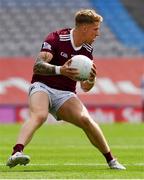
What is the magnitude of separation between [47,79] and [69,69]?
578 millimetres

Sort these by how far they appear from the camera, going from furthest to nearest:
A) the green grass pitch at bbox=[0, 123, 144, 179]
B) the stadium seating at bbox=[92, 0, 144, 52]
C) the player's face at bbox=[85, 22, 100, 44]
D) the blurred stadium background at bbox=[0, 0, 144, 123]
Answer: the stadium seating at bbox=[92, 0, 144, 52] < the blurred stadium background at bbox=[0, 0, 144, 123] < the player's face at bbox=[85, 22, 100, 44] < the green grass pitch at bbox=[0, 123, 144, 179]

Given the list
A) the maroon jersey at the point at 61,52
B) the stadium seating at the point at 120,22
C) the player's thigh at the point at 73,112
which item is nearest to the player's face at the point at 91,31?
the maroon jersey at the point at 61,52

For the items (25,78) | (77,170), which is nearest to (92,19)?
(77,170)

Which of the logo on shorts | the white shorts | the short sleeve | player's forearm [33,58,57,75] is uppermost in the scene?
the short sleeve

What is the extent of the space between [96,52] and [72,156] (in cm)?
1761

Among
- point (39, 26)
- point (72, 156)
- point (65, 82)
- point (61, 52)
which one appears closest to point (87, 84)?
point (65, 82)

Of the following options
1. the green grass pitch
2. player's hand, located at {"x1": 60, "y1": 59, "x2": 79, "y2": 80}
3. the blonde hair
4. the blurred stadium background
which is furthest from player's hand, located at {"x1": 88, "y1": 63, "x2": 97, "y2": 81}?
the blurred stadium background

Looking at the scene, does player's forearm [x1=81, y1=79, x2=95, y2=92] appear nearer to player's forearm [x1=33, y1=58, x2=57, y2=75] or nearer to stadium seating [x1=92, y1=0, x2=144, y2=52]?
player's forearm [x1=33, y1=58, x2=57, y2=75]

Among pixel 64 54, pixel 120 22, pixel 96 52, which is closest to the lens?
pixel 64 54

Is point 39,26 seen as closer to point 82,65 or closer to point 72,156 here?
point 72,156

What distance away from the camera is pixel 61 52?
9.84 meters

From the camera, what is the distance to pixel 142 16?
3359 centimetres

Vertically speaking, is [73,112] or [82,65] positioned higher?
[82,65]

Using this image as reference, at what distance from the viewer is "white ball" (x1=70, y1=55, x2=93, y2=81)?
9.47 metres
